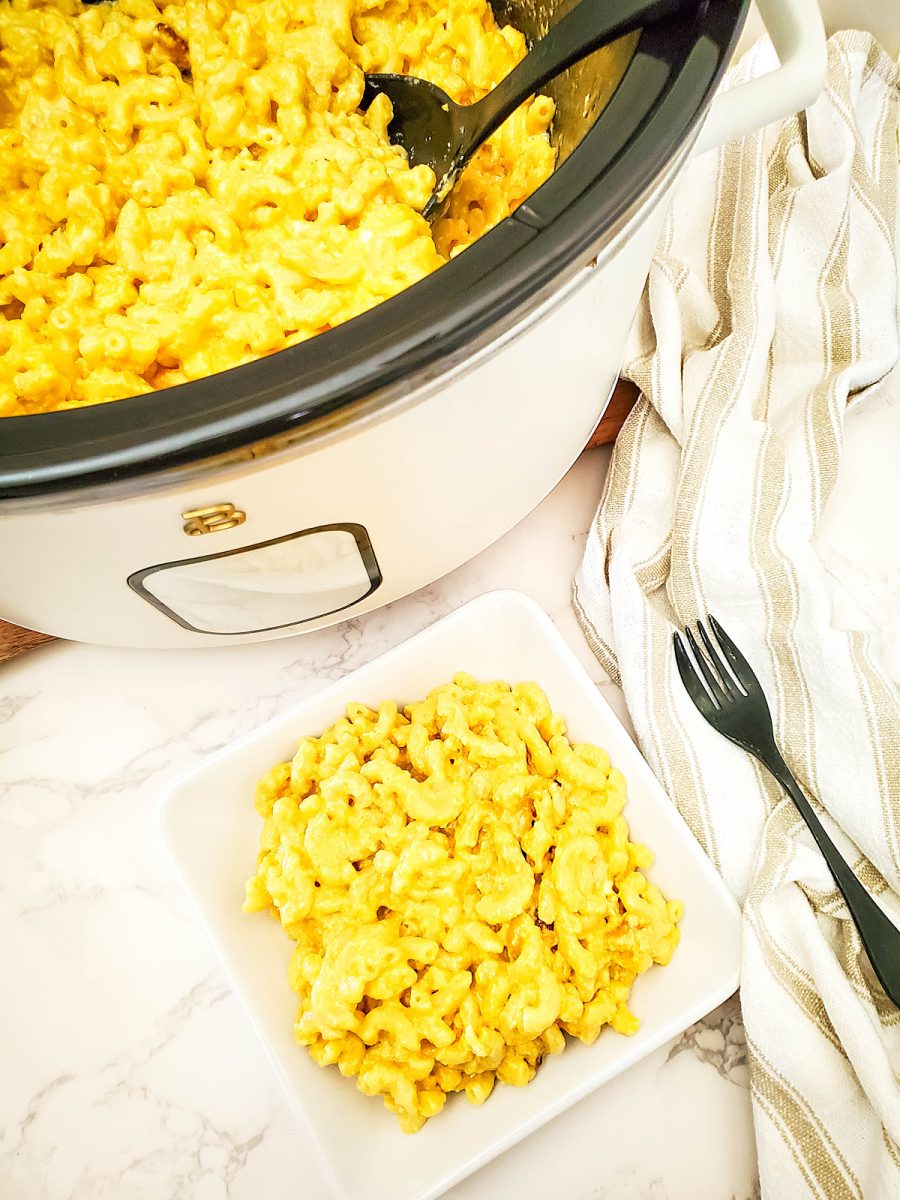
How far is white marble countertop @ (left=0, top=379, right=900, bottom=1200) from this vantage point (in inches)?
25.7

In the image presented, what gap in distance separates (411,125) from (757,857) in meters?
0.59

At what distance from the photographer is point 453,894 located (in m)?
0.64

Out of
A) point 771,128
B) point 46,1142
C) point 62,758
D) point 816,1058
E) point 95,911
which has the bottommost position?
point 816,1058

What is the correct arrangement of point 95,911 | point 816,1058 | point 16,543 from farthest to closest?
point 95,911, point 816,1058, point 16,543

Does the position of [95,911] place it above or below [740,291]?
below

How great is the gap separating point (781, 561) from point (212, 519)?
1.46 feet

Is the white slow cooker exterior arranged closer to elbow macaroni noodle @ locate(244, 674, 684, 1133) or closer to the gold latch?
the gold latch

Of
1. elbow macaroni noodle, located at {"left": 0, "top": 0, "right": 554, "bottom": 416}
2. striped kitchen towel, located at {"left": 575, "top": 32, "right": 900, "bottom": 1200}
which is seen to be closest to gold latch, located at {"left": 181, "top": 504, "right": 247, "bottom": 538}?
elbow macaroni noodle, located at {"left": 0, "top": 0, "right": 554, "bottom": 416}

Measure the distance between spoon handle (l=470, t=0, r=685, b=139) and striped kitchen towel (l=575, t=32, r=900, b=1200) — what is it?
260mm

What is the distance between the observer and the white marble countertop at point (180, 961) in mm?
653

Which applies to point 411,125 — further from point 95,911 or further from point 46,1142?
point 46,1142

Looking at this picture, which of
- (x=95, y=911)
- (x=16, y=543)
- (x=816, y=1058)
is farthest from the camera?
(x=95, y=911)

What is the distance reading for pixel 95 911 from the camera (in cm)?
72

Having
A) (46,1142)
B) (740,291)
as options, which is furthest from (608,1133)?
(740,291)
